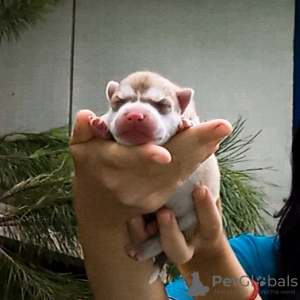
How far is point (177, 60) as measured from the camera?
1669mm

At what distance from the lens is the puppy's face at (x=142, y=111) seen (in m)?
0.52

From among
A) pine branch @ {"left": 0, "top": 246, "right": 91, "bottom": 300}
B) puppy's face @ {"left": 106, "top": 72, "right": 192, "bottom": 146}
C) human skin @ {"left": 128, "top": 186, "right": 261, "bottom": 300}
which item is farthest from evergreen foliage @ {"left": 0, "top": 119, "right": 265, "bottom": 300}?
puppy's face @ {"left": 106, "top": 72, "right": 192, "bottom": 146}

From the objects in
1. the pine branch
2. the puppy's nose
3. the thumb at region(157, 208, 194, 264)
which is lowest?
the pine branch

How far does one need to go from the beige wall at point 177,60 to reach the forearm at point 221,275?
2.69 feet

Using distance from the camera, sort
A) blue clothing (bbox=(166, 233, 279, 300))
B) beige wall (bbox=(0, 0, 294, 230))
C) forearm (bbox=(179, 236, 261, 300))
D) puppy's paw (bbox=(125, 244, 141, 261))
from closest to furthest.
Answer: puppy's paw (bbox=(125, 244, 141, 261)), forearm (bbox=(179, 236, 261, 300)), blue clothing (bbox=(166, 233, 279, 300)), beige wall (bbox=(0, 0, 294, 230))

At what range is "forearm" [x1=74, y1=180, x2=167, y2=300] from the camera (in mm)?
615

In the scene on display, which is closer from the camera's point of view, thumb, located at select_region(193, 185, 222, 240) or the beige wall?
thumb, located at select_region(193, 185, 222, 240)

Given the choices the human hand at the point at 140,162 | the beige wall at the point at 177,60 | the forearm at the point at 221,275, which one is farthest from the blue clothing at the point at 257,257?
the beige wall at the point at 177,60

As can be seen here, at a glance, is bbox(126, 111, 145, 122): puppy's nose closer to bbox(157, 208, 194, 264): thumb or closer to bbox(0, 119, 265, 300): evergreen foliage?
bbox(157, 208, 194, 264): thumb

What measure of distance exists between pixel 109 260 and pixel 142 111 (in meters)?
0.21

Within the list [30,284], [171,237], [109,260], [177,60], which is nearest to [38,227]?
[30,284]

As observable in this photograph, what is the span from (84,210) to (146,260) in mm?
97

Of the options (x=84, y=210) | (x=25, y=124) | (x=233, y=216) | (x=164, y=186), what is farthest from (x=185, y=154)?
(x=25, y=124)

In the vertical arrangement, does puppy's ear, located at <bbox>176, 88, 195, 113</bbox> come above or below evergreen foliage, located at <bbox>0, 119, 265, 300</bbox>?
above
